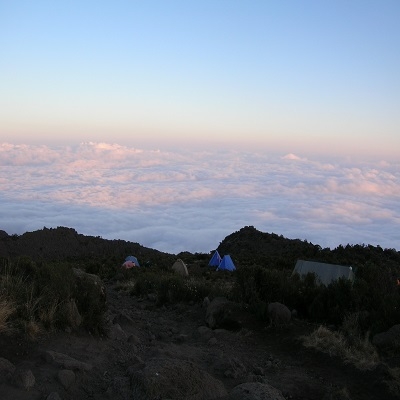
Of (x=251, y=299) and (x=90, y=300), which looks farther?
(x=251, y=299)

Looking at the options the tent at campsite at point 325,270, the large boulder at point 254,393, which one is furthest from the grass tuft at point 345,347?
the tent at campsite at point 325,270

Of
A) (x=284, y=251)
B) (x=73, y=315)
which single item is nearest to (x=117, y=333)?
(x=73, y=315)

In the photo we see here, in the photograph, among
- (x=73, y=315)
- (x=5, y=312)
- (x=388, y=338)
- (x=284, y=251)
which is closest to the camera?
(x=5, y=312)

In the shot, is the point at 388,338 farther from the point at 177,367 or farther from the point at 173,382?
the point at 173,382

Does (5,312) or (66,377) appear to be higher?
(5,312)

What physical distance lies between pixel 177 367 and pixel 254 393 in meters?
1.03

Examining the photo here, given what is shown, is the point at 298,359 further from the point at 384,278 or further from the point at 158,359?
the point at 384,278

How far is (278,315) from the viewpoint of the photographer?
9.30 meters

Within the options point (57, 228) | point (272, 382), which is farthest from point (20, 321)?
point (57, 228)

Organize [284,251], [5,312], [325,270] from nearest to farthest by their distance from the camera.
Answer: [5,312] → [325,270] → [284,251]

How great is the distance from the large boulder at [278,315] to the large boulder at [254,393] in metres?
3.58

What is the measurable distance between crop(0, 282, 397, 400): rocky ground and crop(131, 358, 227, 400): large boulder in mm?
11

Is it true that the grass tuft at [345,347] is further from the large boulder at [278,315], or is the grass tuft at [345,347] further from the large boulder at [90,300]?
the large boulder at [90,300]

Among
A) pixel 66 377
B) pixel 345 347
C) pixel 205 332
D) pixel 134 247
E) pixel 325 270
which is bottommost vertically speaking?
pixel 134 247
